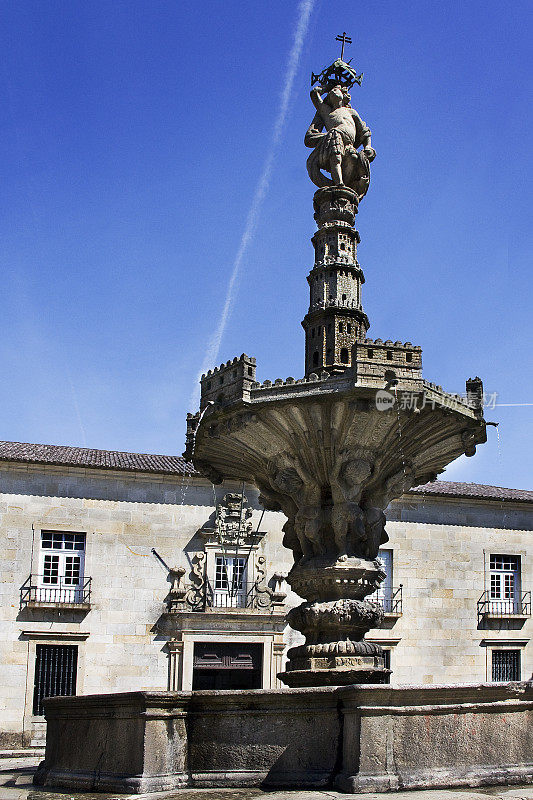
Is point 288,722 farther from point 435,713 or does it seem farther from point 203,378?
point 203,378

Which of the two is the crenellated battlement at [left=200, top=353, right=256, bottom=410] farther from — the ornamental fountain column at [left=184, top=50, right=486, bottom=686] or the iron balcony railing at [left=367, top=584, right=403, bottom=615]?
the iron balcony railing at [left=367, top=584, right=403, bottom=615]

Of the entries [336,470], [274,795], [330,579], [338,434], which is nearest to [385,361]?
[338,434]

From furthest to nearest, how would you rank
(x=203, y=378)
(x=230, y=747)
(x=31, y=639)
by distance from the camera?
(x=31, y=639) < (x=203, y=378) < (x=230, y=747)

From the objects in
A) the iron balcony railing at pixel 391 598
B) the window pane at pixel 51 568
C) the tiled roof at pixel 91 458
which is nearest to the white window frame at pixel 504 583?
the iron balcony railing at pixel 391 598

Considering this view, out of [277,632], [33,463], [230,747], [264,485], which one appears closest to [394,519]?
[277,632]

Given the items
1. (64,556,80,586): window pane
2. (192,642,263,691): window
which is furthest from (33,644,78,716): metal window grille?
(192,642,263,691): window

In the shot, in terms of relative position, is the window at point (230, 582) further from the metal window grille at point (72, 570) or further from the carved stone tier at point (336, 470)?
the carved stone tier at point (336, 470)

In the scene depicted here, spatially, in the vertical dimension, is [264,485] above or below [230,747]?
above

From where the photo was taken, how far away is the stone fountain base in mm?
7344

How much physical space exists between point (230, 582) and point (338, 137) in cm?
1352

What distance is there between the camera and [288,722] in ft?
26.2

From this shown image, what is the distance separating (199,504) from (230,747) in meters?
15.3

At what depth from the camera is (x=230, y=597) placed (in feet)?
75.2

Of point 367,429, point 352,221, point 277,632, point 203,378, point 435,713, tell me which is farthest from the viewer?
point 277,632
